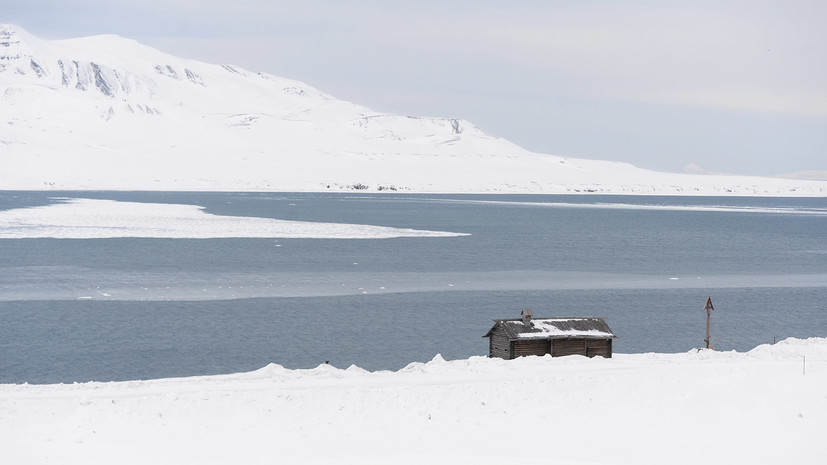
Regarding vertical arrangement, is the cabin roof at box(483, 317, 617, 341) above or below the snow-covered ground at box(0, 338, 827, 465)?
above

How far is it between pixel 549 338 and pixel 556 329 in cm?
60

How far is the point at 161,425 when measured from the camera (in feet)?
55.0

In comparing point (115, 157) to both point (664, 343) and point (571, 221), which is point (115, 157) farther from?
point (664, 343)

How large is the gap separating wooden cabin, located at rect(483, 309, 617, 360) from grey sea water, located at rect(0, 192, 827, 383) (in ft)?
10.7

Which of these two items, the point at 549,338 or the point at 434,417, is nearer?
the point at 434,417

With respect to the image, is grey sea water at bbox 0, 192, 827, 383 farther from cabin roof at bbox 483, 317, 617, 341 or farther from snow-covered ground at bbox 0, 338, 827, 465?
snow-covered ground at bbox 0, 338, 827, 465

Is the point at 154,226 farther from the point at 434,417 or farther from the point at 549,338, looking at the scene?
the point at 434,417

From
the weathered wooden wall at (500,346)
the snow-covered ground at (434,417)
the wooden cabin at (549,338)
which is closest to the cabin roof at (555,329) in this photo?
the wooden cabin at (549,338)

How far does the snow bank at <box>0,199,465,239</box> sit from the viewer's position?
196 feet

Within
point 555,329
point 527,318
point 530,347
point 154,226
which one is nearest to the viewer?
point 530,347

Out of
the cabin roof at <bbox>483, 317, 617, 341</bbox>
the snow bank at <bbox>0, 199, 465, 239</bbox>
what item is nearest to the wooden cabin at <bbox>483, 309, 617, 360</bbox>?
the cabin roof at <bbox>483, 317, 617, 341</bbox>

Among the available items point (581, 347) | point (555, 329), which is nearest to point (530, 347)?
point (555, 329)

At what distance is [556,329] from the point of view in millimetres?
23625

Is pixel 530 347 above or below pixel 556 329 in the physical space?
below
